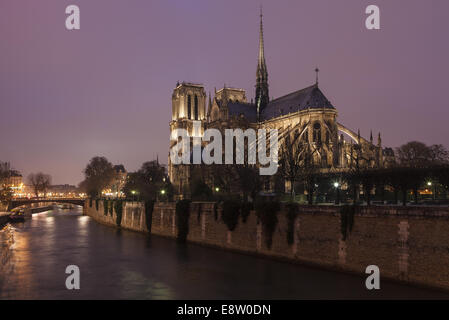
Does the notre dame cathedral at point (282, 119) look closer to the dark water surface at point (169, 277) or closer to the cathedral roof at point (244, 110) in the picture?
the cathedral roof at point (244, 110)

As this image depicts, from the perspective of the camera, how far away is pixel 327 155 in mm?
53562

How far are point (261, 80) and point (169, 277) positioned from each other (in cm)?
5778

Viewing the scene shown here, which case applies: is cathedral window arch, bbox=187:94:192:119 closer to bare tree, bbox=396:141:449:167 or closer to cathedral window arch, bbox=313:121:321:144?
cathedral window arch, bbox=313:121:321:144

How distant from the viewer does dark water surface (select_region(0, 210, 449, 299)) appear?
62.0ft

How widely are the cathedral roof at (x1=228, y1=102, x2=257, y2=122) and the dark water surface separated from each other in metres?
43.1

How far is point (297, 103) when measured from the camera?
63.2m

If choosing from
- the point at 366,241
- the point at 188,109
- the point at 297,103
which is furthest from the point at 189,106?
the point at 366,241

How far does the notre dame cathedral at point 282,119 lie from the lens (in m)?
52.5

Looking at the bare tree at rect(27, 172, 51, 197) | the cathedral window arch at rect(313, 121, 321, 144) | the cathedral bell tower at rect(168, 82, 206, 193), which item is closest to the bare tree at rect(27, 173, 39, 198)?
the bare tree at rect(27, 172, 51, 197)

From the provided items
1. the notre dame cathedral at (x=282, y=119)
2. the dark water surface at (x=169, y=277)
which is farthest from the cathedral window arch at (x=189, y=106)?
the dark water surface at (x=169, y=277)

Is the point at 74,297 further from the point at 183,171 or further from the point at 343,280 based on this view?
the point at 183,171

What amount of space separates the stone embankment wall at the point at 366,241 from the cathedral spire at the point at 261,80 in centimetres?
4668

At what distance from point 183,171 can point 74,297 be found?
2115 inches
